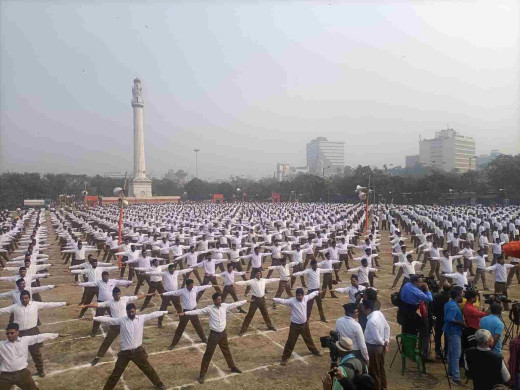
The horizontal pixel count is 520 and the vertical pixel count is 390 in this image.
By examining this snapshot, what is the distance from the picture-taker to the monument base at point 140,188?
75.6 meters

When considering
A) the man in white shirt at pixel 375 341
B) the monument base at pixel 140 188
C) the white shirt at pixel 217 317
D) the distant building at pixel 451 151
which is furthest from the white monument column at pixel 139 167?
the distant building at pixel 451 151

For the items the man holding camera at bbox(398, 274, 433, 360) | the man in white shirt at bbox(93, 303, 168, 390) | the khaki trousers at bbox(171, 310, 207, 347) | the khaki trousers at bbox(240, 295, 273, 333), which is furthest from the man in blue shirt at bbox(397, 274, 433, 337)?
the man in white shirt at bbox(93, 303, 168, 390)

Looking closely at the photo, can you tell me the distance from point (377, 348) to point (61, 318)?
803 centimetres

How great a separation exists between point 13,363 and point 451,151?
15040cm

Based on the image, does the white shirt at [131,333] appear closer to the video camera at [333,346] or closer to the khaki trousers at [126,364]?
the khaki trousers at [126,364]

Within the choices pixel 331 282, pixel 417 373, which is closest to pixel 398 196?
pixel 331 282

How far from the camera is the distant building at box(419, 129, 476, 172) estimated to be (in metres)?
136

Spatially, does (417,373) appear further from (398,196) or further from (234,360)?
(398,196)

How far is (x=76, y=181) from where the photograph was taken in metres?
81.9

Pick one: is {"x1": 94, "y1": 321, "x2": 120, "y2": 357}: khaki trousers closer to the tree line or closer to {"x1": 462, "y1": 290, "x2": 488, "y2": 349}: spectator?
{"x1": 462, "y1": 290, "x2": 488, "y2": 349}: spectator

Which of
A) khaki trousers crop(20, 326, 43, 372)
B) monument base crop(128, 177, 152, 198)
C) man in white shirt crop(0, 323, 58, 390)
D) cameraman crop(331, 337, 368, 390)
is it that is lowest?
khaki trousers crop(20, 326, 43, 372)

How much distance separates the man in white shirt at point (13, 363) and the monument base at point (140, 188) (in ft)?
238

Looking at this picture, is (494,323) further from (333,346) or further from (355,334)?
(333,346)

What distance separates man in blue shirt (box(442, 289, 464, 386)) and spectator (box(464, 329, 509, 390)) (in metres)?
1.62
